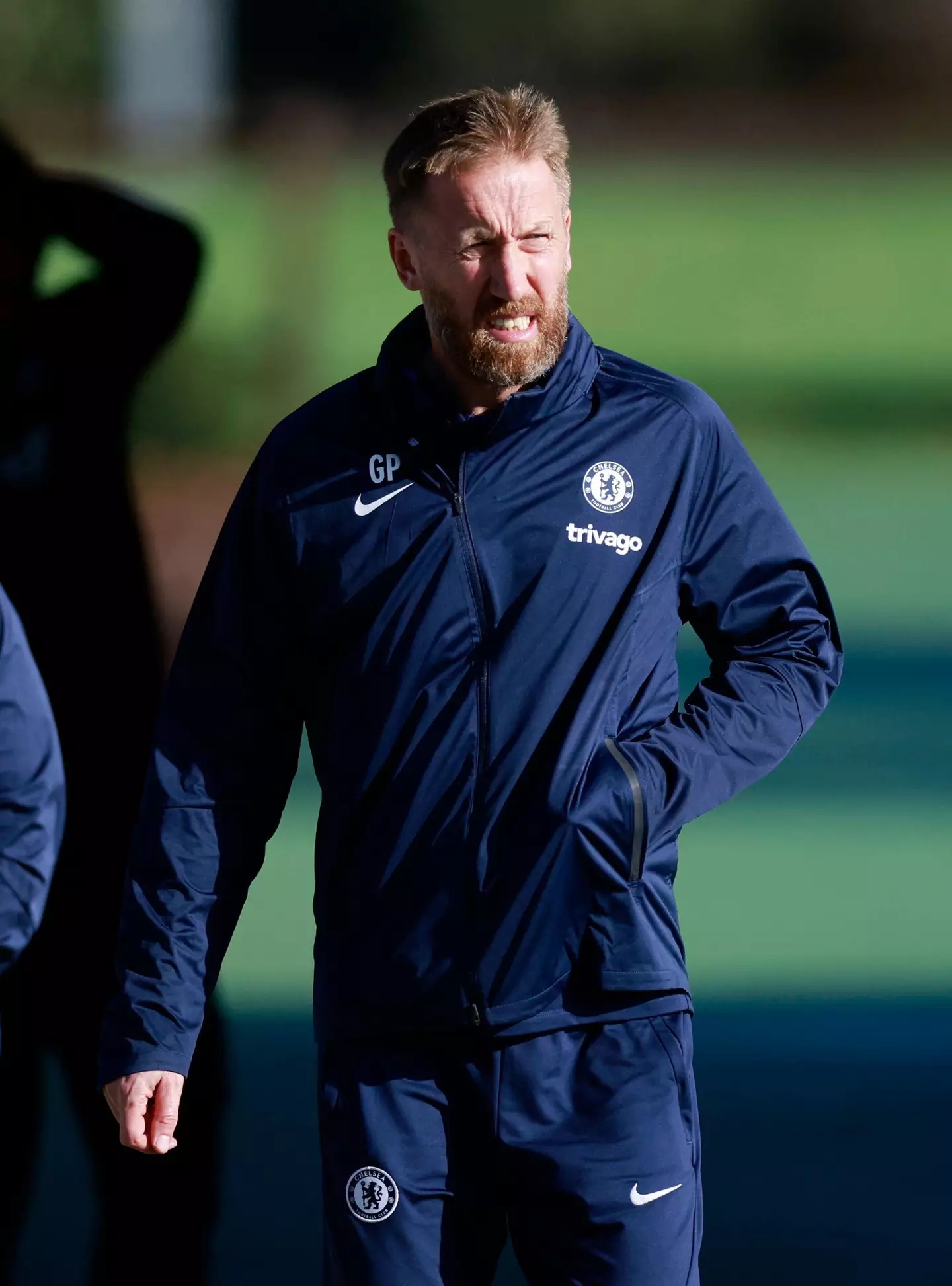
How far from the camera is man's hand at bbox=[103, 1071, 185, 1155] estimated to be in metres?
2.01

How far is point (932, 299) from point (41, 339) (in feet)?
4.25

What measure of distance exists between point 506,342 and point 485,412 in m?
0.08

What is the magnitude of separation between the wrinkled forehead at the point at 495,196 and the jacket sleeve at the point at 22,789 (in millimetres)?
628

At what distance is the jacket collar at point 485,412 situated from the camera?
76.7 inches

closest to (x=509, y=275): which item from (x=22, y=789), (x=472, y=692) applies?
(x=472, y=692)

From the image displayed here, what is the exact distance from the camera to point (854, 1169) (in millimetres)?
2783

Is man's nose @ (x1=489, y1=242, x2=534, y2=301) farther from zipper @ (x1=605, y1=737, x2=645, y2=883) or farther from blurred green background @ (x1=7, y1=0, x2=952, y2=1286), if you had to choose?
blurred green background @ (x1=7, y1=0, x2=952, y2=1286)

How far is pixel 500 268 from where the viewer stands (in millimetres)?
1939

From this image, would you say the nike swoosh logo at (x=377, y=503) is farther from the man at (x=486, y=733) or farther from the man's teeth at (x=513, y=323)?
the man's teeth at (x=513, y=323)

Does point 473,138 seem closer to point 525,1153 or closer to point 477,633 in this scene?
point 477,633

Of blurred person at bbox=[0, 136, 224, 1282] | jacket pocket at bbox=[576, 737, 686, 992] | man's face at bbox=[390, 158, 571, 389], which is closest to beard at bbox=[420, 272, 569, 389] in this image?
man's face at bbox=[390, 158, 571, 389]

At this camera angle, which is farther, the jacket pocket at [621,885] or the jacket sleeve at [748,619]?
the jacket sleeve at [748,619]

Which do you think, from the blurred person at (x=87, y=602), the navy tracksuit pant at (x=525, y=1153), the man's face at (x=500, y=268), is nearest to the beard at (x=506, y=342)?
the man's face at (x=500, y=268)

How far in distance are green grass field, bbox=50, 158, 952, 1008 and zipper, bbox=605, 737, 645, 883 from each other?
84 centimetres
